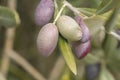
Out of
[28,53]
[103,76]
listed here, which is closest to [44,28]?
[103,76]

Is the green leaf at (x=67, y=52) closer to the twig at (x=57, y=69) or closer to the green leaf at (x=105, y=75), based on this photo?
the green leaf at (x=105, y=75)

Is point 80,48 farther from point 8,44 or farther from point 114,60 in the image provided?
point 8,44

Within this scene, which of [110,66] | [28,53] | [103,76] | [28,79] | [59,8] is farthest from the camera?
[28,53]

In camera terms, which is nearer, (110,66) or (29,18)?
(110,66)

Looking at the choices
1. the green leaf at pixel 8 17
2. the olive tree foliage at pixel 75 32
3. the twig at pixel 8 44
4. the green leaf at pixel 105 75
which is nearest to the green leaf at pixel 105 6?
the olive tree foliage at pixel 75 32

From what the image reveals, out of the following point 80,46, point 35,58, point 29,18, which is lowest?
point 35,58

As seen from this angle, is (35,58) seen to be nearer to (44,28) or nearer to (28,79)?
(28,79)
